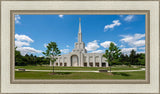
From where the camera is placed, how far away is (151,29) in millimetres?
6906

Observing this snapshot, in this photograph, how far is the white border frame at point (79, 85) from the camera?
6.74 metres

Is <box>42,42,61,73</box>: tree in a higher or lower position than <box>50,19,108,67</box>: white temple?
higher

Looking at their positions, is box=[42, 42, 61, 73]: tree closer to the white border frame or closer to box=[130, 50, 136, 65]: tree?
the white border frame

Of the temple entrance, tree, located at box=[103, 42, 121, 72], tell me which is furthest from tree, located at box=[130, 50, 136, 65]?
tree, located at box=[103, 42, 121, 72]

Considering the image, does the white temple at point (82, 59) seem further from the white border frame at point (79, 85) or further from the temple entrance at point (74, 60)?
the white border frame at point (79, 85)

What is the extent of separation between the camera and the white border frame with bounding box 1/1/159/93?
6.74m

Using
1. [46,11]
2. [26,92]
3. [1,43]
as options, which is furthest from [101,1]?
[26,92]

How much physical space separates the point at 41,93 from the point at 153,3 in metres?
10.5

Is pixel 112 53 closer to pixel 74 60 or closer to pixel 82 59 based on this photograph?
pixel 82 59

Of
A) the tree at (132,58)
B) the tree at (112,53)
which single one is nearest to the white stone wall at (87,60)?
the tree at (132,58)

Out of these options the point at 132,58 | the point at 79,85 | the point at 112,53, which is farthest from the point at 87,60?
the point at 79,85

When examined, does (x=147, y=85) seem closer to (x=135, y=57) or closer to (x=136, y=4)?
(x=136, y=4)

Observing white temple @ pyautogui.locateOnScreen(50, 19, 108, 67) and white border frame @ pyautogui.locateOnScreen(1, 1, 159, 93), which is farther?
white temple @ pyautogui.locateOnScreen(50, 19, 108, 67)

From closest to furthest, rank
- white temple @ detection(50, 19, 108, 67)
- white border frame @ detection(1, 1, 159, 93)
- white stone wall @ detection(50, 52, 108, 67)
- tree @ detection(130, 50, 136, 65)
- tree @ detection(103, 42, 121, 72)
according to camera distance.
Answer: white border frame @ detection(1, 1, 159, 93) < tree @ detection(103, 42, 121, 72) < tree @ detection(130, 50, 136, 65) < white stone wall @ detection(50, 52, 108, 67) < white temple @ detection(50, 19, 108, 67)
